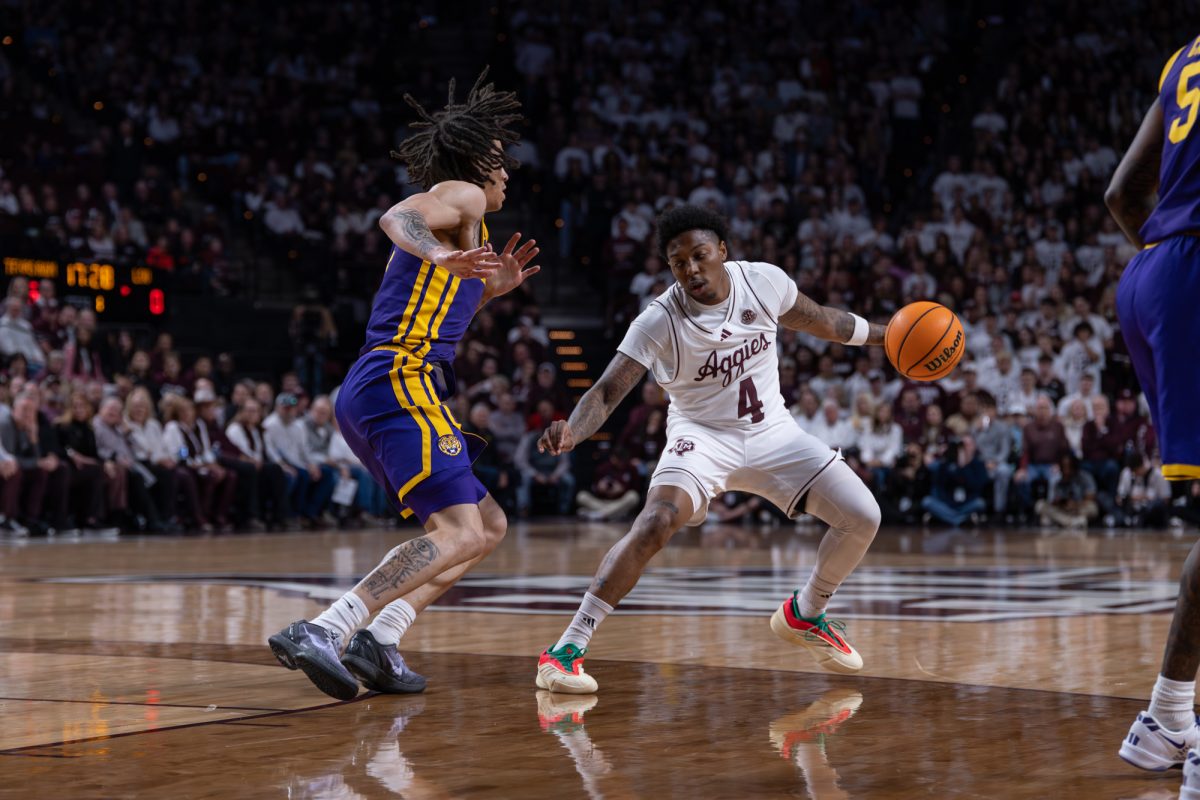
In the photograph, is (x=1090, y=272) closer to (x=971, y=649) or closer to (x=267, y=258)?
(x=267, y=258)

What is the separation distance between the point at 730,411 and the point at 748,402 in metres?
0.08

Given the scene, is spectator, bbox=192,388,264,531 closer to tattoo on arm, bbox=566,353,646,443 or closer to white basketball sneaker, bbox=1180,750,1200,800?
tattoo on arm, bbox=566,353,646,443

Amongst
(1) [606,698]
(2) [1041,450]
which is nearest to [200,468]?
(2) [1041,450]

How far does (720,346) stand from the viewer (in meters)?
5.81

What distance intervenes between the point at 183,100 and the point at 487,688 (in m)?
18.7

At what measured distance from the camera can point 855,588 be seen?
8.89 m

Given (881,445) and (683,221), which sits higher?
(683,221)

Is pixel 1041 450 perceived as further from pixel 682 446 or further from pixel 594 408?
pixel 594 408

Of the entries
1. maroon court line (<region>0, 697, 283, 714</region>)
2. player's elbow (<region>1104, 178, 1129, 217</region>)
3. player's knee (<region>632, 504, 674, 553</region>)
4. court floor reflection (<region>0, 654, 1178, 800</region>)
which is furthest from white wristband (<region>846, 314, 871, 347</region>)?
maroon court line (<region>0, 697, 283, 714</region>)

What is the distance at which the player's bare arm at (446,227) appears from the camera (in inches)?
188

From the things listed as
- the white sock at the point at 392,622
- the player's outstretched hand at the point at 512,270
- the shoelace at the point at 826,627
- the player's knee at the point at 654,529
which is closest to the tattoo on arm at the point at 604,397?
the player's knee at the point at 654,529

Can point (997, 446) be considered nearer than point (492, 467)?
Yes

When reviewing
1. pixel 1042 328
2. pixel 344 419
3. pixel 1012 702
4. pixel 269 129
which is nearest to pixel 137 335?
pixel 269 129

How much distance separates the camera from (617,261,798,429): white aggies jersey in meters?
5.80
